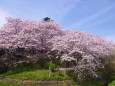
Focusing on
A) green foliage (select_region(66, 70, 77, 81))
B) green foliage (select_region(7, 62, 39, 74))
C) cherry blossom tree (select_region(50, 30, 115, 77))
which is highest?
cherry blossom tree (select_region(50, 30, 115, 77))

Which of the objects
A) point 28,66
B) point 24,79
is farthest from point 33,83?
point 28,66

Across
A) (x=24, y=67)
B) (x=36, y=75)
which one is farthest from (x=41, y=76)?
(x=24, y=67)

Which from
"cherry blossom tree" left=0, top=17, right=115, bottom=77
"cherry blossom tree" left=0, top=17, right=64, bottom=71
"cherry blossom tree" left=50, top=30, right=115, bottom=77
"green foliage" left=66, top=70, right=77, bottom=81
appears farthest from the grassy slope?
"cherry blossom tree" left=0, top=17, right=64, bottom=71

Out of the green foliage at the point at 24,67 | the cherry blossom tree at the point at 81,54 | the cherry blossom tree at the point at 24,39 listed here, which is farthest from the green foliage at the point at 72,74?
the cherry blossom tree at the point at 24,39

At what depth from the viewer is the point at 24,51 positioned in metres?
14.4

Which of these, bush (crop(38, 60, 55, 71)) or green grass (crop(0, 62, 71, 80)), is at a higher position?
bush (crop(38, 60, 55, 71))

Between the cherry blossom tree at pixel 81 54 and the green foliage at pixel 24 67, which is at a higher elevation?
the cherry blossom tree at pixel 81 54

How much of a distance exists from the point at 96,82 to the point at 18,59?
967cm

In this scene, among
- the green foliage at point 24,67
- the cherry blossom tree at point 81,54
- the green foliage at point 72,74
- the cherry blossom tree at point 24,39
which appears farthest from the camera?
the cherry blossom tree at point 24,39

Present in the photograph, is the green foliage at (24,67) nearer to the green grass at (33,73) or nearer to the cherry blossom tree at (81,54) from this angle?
the green grass at (33,73)

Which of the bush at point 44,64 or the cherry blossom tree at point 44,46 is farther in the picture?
the bush at point 44,64

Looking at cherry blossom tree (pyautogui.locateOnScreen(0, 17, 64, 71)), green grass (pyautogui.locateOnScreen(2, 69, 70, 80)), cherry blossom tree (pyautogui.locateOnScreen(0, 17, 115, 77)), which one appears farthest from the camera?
cherry blossom tree (pyautogui.locateOnScreen(0, 17, 64, 71))

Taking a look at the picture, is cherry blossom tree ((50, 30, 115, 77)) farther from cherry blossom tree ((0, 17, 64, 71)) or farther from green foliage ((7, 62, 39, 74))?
green foliage ((7, 62, 39, 74))

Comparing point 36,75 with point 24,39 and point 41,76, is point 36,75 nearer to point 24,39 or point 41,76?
point 41,76
